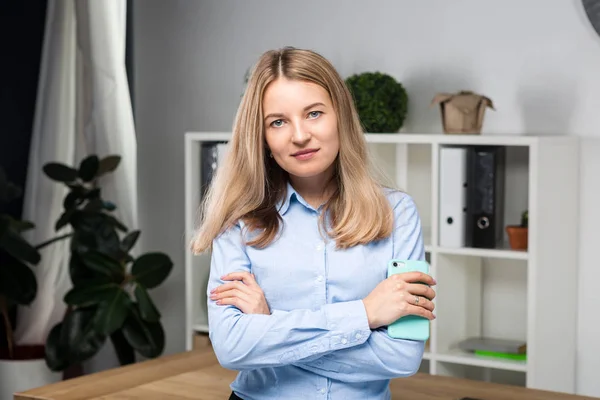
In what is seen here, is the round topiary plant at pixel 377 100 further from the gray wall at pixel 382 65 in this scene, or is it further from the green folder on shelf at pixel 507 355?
the green folder on shelf at pixel 507 355

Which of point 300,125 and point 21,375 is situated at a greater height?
point 300,125

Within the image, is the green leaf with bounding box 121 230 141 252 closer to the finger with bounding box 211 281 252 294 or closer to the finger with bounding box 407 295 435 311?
the finger with bounding box 211 281 252 294

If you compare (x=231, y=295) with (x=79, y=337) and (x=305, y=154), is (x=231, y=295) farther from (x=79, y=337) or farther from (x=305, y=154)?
(x=79, y=337)

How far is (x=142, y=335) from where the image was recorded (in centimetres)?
387

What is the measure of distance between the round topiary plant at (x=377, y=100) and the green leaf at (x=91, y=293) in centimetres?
126

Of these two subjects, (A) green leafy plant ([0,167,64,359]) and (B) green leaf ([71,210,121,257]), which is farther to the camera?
(B) green leaf ([71,210,121,257])

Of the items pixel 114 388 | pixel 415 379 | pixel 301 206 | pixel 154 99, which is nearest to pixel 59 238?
pixel 154 99

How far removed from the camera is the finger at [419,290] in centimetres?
169

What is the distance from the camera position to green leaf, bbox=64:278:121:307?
3.72 metres

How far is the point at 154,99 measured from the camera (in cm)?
441

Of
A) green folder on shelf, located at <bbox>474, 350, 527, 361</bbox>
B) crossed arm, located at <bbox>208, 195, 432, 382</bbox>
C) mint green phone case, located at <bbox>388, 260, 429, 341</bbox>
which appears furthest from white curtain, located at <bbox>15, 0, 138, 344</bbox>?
mint green phone case, located at <bbox>388, 260, 429, 341</bbox>

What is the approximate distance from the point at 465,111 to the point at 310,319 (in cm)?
181

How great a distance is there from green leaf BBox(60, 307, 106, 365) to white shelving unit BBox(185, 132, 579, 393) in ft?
1.94

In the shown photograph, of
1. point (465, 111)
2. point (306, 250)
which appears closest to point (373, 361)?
point (306, 250)
